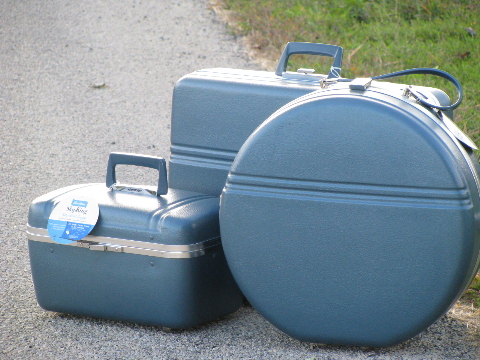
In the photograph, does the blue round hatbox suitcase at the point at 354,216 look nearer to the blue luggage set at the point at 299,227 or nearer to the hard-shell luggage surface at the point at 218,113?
the blue luggage set at the point at 299,227

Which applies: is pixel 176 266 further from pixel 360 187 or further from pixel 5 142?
pixel 5 142

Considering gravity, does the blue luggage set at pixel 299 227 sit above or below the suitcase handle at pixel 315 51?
below

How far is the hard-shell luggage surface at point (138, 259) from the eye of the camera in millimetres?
2119

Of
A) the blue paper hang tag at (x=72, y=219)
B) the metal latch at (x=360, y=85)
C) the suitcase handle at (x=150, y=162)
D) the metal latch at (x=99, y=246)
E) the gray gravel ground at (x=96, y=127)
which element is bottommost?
the gray gravel ground at (x=96, y=127)

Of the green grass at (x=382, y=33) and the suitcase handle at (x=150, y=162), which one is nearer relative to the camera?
the suitcase handle at (x=150, y=162)

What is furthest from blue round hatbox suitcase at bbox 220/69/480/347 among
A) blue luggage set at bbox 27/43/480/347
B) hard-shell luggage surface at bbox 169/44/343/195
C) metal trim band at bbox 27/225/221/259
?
hard-shell luggage surface at bbox 169/44/343/195

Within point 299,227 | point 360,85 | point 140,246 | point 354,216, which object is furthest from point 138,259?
point 360,85

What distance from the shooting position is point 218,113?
2.37 meters

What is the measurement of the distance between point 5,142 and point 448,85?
350 centimetres

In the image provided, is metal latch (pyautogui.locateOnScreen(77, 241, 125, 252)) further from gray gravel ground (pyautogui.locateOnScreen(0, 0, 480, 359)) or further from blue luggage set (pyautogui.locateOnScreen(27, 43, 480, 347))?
gray gravel ground (pyautogui.locateOnScreen(0, 0, 480, 359))

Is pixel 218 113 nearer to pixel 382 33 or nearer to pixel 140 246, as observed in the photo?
pixel 140 246

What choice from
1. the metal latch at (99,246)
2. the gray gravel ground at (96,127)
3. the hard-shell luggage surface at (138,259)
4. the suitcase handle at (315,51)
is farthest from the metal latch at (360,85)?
the metal latch at (99,246)

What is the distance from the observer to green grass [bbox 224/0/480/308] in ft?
17.3

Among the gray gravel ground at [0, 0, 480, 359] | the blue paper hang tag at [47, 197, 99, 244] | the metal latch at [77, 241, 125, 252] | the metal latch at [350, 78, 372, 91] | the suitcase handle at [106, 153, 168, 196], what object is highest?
the metal latch at [350, 78, 372, 91]
